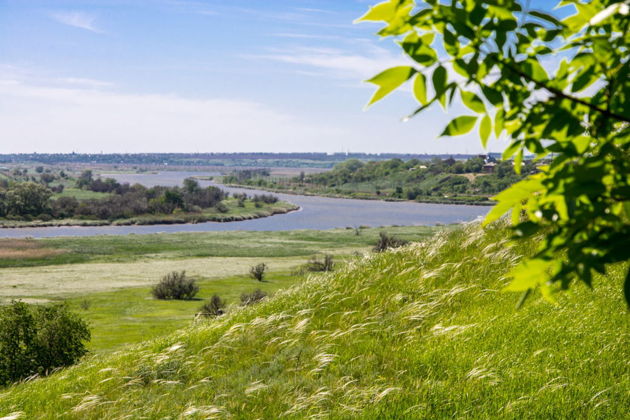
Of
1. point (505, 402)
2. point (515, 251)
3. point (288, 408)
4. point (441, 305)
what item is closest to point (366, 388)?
point (288, 408)

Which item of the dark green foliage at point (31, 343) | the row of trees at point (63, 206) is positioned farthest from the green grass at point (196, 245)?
the dark green foliage at point (31, 343)

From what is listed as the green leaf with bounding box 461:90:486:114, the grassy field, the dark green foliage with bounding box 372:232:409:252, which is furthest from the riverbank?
the green leaf with bounding box 461:90:486:114

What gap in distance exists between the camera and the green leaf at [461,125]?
8.73ft

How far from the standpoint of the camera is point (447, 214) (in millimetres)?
199000

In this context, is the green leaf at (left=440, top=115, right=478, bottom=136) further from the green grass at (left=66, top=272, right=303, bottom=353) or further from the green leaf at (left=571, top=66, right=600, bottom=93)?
the green grass at (left=66, top=272, right=303, bottom=353)

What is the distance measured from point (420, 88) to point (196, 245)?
121 metres

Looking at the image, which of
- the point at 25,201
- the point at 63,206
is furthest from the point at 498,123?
the point at 63,206

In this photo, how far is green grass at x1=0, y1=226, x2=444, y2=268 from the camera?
339ft

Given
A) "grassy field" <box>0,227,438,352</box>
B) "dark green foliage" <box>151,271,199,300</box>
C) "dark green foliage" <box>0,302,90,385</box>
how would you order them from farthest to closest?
1. "dark green foliage" <box>151,271,199,300</box>
2. "grassy field" <box>0,227,438,352</box>
3. "dark green foliage" <box>0,302,90,385</box>

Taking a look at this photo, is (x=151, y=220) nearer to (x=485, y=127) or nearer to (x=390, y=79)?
(x=485, y=127)

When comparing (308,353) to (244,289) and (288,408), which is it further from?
(244,289)

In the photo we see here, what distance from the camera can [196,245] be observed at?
12100 centimetres

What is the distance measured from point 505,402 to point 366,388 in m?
1.60

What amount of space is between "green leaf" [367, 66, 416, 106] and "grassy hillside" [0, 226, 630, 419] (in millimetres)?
4678
